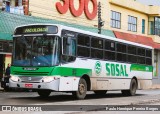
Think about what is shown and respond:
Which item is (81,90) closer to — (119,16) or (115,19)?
(115,19)

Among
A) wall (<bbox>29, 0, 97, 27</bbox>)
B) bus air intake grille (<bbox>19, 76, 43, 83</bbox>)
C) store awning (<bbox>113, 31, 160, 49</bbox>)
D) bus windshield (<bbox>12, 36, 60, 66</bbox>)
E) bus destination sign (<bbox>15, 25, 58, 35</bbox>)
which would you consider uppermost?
wall (<bbox>29, 0, 97, 27</bbox>)

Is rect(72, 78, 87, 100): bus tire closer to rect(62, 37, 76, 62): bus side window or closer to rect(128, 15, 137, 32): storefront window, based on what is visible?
rect(62, 37, 76, 62): bus side window

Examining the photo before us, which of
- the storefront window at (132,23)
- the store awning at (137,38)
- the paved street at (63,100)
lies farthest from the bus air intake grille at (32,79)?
the storefront window at (132,23)

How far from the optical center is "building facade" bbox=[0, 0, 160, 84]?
1347 inches

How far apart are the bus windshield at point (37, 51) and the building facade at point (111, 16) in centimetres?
1502

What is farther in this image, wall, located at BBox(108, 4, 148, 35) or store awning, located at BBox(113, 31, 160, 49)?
wall, located at BBox(108, 4, 148, 35)

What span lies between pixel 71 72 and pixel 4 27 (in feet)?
39.5

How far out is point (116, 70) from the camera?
22.0 metres

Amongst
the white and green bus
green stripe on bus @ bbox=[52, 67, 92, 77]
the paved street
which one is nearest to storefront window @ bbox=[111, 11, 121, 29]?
the white and green bus

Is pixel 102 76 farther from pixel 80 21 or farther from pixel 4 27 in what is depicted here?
pixel 80 21

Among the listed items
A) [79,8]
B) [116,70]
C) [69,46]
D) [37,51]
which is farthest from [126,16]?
[37,51]

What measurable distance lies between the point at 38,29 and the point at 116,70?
5.86 metres

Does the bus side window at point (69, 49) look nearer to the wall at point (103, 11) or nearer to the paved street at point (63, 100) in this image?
the paved street at point (63, 100)

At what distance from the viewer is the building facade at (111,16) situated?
3422 cm
